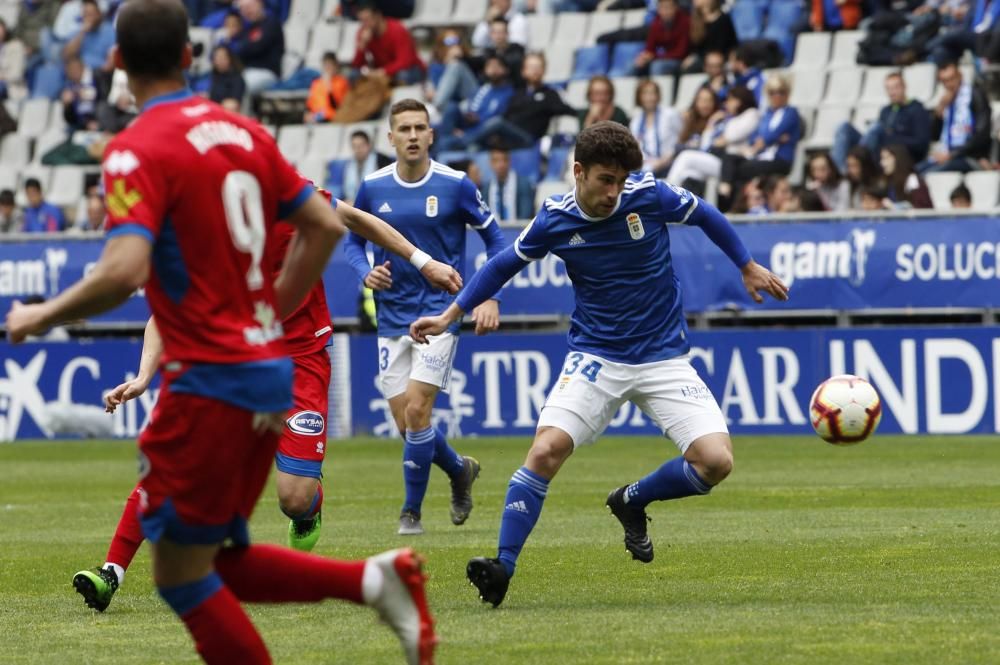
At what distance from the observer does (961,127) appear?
20844 millimetres

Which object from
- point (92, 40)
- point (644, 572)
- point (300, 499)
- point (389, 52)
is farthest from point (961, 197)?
point (92, 40)

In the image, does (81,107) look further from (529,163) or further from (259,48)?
(529,163)

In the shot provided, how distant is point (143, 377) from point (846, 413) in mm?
4294

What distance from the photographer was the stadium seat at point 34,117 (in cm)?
2864

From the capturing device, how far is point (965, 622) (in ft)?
24.1

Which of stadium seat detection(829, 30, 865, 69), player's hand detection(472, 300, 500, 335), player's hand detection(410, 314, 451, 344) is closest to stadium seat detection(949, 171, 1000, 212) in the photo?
stadium seat detection(829, 30, 865, 69)

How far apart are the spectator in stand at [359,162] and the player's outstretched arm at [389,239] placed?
15.0 metres

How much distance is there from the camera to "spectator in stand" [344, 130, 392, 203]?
2311 centimetres

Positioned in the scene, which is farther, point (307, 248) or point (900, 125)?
point (900, 125)

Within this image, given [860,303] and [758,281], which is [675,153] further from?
[758,281]

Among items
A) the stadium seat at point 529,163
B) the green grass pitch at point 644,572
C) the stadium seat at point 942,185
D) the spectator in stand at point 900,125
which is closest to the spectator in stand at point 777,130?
the spectator in stand at point 900,125

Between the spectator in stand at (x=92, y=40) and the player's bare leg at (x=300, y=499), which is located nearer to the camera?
the player's bare leg at (x=300, y=499)

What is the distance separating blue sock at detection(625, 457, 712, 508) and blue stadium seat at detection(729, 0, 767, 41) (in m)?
16.3

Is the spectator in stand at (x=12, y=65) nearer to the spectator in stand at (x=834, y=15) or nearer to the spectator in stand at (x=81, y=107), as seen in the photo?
the spectator in stand at (x=81, y=107)
